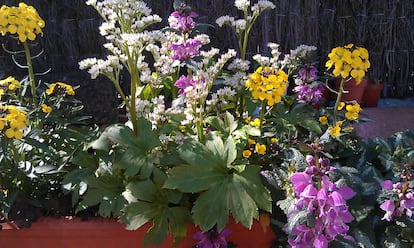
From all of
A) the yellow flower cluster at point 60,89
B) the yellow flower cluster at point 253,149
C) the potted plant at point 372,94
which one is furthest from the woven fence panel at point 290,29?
the yellow flower cluster at point 253,149

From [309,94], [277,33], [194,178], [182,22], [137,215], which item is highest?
[182,22]

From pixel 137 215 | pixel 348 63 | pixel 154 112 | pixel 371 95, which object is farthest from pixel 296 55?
pixel 371 95

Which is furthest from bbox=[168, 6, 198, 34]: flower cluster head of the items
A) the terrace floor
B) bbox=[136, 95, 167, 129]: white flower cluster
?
the terrace floor

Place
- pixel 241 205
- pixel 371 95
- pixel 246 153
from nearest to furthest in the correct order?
1. pixel 241 205
2. pixel 246 153
3. pixel 371 95

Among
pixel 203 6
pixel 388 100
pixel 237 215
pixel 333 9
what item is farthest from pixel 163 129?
pixel 388 100

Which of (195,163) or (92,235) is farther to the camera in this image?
(92,235)

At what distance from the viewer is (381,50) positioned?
4.10m

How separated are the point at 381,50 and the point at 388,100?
15.8 inches

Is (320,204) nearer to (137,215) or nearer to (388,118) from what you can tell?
(137,215)

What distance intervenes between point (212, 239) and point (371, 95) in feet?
8.74

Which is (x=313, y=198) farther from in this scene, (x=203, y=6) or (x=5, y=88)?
(x=203, y=6)

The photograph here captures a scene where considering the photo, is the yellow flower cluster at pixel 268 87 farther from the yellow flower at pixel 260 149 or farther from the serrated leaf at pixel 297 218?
the serrated leaf at pixel 297 218

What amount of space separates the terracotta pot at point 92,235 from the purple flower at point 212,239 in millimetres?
59

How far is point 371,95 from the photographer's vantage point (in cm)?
396
